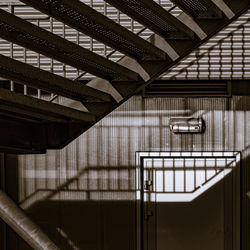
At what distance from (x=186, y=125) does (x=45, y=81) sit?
3892 mm

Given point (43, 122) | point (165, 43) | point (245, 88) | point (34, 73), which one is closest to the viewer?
point (34, 73)

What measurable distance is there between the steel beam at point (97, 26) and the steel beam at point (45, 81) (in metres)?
0.44

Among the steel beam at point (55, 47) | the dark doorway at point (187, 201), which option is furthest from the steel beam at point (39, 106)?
the dark doorway at point (187, 201)

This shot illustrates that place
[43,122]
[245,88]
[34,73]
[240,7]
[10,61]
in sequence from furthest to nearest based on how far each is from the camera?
1. [245,88]
2. [43,122]
3. [240,7]
4. [34,73]
5. [10,61]

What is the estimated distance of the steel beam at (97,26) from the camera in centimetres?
315

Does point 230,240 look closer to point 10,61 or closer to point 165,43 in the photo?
point 165,43

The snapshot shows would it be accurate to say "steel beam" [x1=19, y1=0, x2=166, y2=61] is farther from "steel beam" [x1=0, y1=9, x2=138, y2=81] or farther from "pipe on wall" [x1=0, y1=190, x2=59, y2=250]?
"pipe on wall" [x1=0, y1=190, x2=59, y2=250]

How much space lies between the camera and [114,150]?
7508 millimetres

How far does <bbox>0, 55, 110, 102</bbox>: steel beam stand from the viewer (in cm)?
345

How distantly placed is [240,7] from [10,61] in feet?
6.56

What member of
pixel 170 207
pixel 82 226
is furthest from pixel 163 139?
pixel 82 226

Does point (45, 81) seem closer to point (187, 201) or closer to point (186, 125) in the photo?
point (186, 125)

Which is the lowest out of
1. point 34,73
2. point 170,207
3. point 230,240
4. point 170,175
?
point 230,240

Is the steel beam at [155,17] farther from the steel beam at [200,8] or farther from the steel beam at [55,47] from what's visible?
the steel beam at [55,47]
